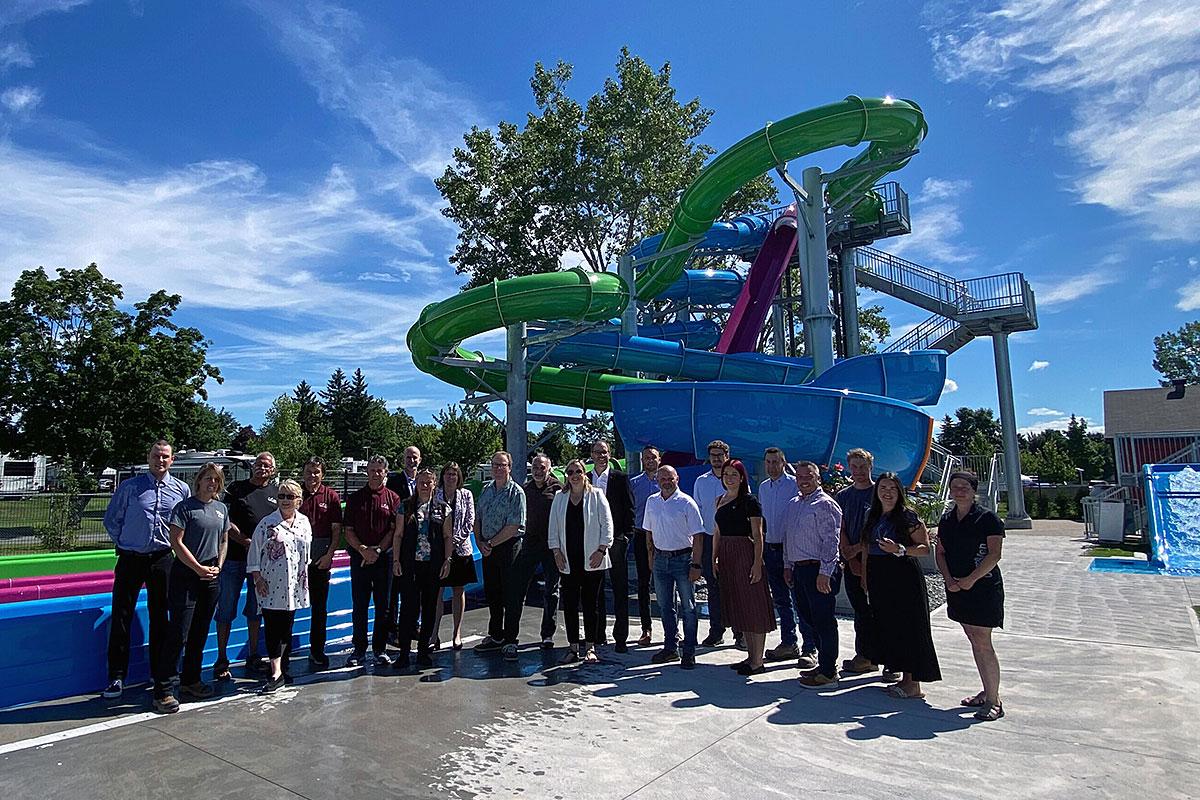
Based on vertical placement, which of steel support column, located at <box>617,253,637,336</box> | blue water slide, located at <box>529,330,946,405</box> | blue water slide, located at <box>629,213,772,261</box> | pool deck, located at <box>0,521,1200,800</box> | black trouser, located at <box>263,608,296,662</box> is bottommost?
pool deck, located at <box>0,521,1200,800</box>

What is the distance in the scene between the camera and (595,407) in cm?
1712

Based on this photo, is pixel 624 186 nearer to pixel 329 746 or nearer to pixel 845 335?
pixel 845 335

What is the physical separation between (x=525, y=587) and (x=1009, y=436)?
2066 cm

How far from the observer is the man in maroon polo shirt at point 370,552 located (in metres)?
6.02

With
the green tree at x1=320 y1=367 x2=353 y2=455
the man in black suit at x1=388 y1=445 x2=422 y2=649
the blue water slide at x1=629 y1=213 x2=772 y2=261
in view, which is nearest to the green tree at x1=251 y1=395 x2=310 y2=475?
the green tree at x1=320 y1=367 x2=353 y2=455

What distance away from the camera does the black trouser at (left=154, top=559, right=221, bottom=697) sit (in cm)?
484

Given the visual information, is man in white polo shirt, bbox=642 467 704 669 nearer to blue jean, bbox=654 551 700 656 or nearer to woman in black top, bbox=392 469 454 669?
blue jean, bbox=654 551 700 656

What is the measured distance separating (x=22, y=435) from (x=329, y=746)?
30.8 meters

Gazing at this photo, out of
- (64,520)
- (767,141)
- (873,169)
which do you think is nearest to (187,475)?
(64,520)

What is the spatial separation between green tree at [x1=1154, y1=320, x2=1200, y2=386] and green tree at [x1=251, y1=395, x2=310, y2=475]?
6897cm

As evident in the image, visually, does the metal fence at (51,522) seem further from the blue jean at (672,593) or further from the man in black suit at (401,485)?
the blue jean at (672,593)

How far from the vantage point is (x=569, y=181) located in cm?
2716

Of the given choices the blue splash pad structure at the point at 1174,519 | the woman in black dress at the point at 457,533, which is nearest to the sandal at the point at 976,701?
the woman in black dress at the point at 457,533

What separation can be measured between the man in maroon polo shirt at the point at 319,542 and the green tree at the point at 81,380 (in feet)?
85.1
